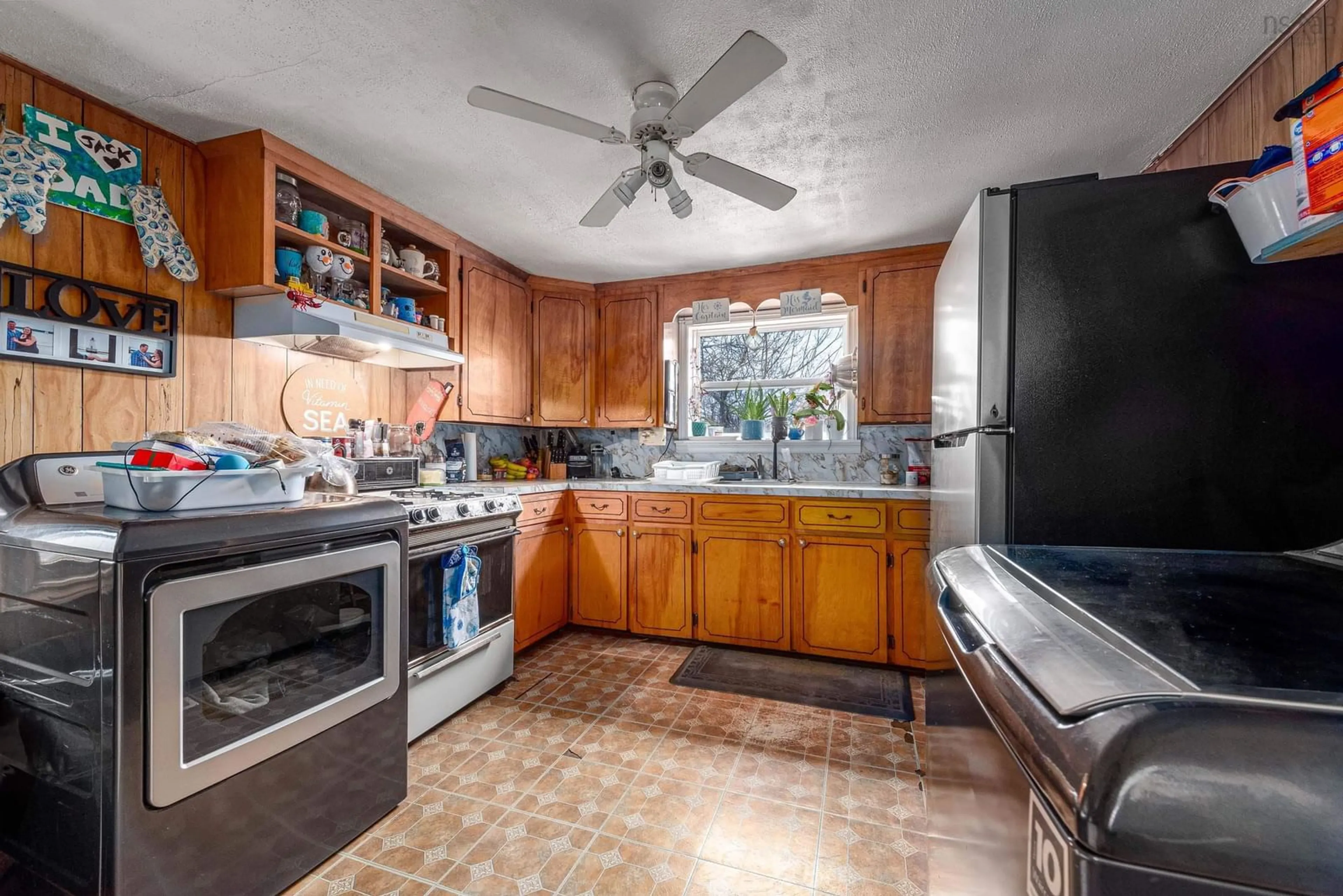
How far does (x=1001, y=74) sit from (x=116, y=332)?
298 cm

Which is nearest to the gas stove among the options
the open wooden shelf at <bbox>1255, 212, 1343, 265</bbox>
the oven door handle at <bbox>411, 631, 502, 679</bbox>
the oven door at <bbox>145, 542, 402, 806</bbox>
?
the oven door at <bbox>145, 542, 402, 806</bbox>

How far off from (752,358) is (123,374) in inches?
123

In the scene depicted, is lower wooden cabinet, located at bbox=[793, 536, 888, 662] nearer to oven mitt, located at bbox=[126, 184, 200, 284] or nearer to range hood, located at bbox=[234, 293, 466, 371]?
range hood, located at bbox=[234, 293, 466, 371]

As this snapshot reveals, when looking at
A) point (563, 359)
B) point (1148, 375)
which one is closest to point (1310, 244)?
point (1148, 375)

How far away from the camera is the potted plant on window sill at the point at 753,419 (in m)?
3.60

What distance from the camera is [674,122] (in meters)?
1.61

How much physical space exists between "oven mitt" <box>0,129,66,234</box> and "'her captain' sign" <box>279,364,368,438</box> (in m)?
0.89

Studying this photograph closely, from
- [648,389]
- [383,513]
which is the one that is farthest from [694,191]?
[383,513]

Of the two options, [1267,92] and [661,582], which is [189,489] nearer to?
[661,582]

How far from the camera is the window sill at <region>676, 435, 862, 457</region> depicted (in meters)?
3.51

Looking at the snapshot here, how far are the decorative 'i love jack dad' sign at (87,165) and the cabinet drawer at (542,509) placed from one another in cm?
187

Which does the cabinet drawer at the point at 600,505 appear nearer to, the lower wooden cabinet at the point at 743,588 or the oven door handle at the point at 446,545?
the lower wooden cabinet at the point at 743,588

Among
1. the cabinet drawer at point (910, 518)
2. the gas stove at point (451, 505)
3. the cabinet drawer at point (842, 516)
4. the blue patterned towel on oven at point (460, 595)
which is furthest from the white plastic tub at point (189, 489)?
the cabinet drawer at point (910, 518)

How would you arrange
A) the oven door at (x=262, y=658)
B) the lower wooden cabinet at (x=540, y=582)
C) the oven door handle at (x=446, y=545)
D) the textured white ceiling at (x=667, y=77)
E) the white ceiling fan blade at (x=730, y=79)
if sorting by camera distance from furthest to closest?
1. the lower wooden cabinet at (x=540, y=582)
2. the oven door handle at (x=446, y=545)
3. the textured white ceiling at (x=667, y=77)
4. the white ceiling fan blade at (x=730, y=79)
5. the oven door at (x=262, y=658)
